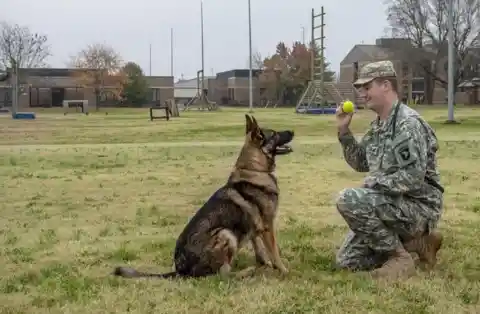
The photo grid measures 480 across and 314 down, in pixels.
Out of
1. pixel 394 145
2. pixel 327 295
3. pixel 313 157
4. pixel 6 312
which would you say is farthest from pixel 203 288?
pixel 313 157

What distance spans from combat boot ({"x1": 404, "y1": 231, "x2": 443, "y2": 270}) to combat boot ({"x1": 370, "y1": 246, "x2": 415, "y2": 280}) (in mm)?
154

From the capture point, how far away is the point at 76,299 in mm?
4469

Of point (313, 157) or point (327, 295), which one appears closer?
point (327, 295)

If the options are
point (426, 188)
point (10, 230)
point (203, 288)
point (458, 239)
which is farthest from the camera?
point (10, 230)

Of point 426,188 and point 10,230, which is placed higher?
point 426,188

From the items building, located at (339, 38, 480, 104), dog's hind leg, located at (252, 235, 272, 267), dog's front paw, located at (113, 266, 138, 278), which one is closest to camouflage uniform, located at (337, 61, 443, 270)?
dog's hind leg, located at (252, 235, 272, 267)

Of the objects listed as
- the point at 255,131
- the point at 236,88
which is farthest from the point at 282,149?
the point at 236,88

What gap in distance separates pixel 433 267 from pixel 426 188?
27.3 inches

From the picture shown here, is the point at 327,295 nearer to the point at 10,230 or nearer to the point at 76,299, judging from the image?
the point at 76,299

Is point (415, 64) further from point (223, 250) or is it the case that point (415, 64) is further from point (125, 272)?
point (125, 272)

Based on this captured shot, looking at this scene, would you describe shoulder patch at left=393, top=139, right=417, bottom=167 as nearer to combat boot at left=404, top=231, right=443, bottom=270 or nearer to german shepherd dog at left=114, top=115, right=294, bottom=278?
combat boot at left=404, top=231, right=443, bottom=270

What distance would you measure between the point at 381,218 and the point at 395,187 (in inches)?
11.0

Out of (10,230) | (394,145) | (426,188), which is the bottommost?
(10,230)

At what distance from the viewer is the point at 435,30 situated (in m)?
72.8
